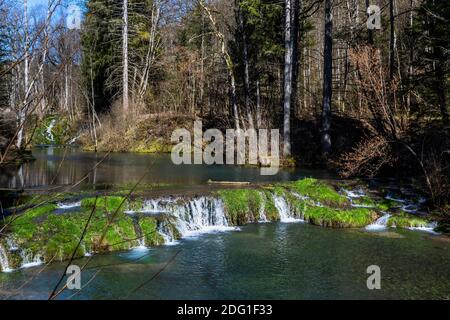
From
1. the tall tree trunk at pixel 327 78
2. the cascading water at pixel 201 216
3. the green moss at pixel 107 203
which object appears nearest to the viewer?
the green moss at pixel 107 203

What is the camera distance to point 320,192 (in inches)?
597

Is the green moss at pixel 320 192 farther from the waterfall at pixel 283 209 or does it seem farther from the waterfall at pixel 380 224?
the waterfall at pixel 380 224

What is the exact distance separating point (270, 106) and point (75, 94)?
1147 inches

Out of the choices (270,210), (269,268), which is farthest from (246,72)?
Answer: (269,268)

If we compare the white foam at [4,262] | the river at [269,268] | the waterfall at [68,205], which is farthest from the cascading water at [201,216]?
the white foam at [4,262]

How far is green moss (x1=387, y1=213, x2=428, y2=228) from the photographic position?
42.3ft

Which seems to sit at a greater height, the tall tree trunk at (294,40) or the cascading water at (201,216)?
the tall tree trunk at (294,40)

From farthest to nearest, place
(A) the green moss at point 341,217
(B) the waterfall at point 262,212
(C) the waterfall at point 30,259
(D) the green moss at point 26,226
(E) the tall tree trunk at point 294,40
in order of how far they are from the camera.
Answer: (E) the tall tree trunk at point 294,40
(B) the waterfall at point 262,212
(A) the green moss at point 341,217
(D) the green moss at point 26,226
(C) the waterfall at point 30,259

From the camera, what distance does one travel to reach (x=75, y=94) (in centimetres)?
5084

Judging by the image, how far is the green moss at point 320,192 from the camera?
1459cm

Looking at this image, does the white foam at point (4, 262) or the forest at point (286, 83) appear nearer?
the white foam at point (4, 262)

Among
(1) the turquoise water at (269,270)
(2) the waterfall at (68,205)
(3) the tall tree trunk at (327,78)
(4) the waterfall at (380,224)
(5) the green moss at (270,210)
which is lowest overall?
(1) the turquoise water at (269,270)
